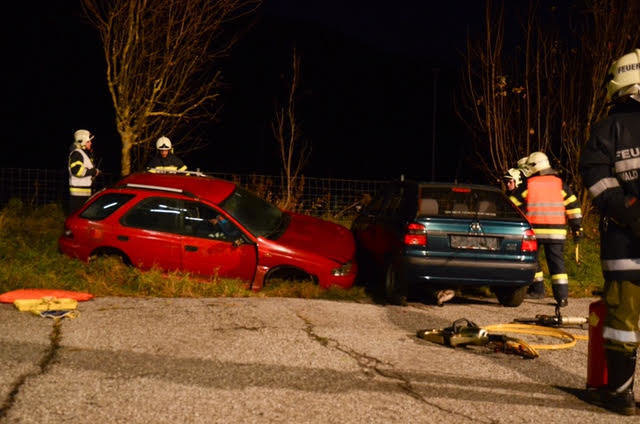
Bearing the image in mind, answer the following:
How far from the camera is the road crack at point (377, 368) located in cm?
442

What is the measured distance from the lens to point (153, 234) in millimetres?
8508

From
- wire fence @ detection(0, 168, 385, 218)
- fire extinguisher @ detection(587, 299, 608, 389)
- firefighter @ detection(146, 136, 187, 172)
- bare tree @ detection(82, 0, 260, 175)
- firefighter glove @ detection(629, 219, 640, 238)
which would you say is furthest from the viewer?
wire fence @ detection(0, 168, 385, 218)

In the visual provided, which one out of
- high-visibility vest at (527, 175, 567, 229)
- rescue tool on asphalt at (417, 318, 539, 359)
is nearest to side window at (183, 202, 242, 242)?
rescue tool on asphalt at (417, 318, 539, 359)

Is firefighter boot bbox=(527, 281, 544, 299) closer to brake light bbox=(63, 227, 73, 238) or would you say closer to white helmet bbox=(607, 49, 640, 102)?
white helmet bbox=(607, 49, 640, 102)

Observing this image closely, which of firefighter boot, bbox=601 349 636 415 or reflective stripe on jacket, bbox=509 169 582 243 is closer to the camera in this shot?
firefighter boot, bbox=601 349 636 415

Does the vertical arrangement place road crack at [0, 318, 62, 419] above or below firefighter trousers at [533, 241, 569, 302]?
below

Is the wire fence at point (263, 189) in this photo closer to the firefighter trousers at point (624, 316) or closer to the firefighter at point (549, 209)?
the firefighter at point (549, 209)

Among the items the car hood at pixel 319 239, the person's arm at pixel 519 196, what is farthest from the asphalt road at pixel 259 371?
the person's arm at pixel 519 196

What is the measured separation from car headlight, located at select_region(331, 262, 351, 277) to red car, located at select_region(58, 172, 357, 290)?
0.5 inches

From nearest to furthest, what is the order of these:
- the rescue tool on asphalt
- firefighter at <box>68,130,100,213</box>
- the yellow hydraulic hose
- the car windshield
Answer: the rescue tool on asphalt < the yellow hydraulic hose < the car windshield < firefighter at <box>68,130,100,213</box>

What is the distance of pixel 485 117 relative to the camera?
49.1 feet

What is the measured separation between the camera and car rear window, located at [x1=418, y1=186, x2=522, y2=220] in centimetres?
811

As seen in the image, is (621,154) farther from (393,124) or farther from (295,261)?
(393,124)

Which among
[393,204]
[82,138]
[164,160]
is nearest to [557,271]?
[393,204]
